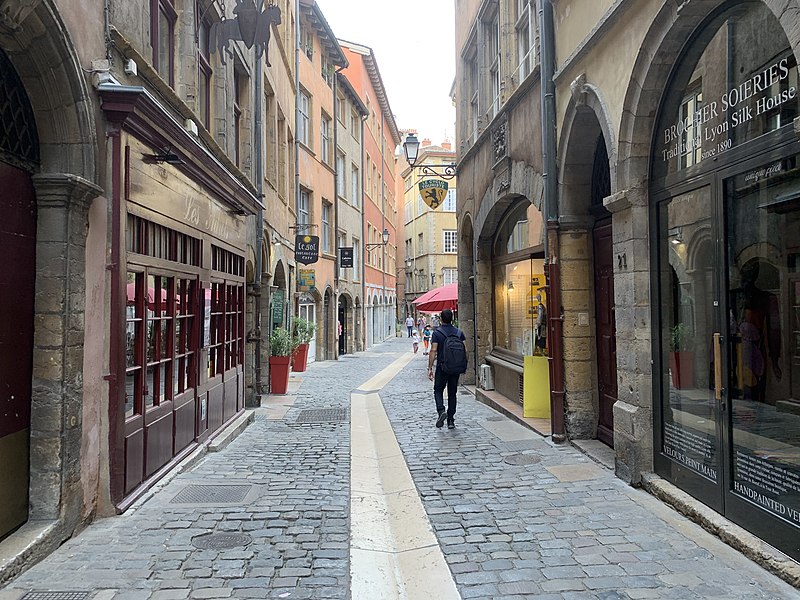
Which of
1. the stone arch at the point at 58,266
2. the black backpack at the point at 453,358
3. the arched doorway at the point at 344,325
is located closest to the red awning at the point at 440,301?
the black backpack at the point at 453,358

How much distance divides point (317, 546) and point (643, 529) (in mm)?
2346

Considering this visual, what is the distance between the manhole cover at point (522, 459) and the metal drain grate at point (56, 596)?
4.26 m

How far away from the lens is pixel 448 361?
8.24 meters

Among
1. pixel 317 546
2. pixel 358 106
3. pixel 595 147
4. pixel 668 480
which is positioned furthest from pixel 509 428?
pixel 358 106

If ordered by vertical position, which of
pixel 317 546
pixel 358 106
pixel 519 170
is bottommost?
pixel 317 546

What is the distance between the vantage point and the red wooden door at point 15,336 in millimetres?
3817

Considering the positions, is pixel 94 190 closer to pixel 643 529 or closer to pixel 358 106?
pixel 643 529

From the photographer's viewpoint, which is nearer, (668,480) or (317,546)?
(317,546)

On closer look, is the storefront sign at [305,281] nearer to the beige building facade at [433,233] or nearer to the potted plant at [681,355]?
the potted plant at [681,355]

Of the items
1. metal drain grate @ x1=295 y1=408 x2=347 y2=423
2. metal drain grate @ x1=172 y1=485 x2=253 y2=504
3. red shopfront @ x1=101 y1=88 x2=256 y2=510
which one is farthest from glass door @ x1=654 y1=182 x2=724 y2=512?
metal drain grate @ x1=295 y1=408 x2=347 y2=423

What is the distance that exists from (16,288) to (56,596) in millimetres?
1922

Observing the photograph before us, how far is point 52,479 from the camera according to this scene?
13.5ft

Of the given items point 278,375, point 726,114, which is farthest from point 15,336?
point 278,375

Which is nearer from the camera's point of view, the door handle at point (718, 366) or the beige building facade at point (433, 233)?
the door handle at point (718, 366)
